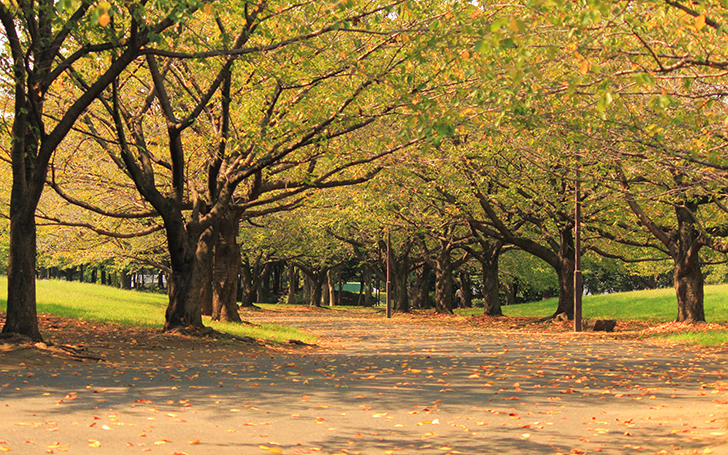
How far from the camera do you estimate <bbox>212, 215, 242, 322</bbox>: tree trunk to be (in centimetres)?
2278

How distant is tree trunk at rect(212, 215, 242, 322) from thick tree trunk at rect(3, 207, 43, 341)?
10200 mm

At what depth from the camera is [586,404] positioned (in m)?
8.69

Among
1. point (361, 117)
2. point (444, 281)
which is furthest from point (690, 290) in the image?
point (444, 281)

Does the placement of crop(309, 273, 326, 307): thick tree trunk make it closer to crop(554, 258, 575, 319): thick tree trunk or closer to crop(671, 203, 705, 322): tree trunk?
crop(554, 258, 575, 319): thick tree trunk

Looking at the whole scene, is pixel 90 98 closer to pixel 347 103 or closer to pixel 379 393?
pixel 347 103

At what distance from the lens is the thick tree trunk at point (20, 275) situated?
12.3 m

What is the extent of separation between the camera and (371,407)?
327 inches

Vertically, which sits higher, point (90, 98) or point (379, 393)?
point (90, 98)

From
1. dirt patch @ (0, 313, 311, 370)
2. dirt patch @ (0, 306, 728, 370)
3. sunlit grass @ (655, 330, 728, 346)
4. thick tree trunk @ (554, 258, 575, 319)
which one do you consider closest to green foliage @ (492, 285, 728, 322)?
thick tree trunk @ (554, 258, 575, 319)

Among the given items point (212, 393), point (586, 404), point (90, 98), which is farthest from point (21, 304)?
point (586, 404)

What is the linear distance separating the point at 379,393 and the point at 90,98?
739cm

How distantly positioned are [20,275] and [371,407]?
24.7ft

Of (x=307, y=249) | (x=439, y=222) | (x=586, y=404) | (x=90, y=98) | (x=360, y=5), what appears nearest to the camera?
(x=586, y=404)

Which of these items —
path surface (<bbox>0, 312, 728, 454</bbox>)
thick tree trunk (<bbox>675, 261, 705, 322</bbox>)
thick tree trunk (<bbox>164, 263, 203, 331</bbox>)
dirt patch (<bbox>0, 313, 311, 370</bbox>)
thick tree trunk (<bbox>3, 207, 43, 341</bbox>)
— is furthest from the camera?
thick tree trunk (<bbox>675, 261, 705, 322</bbox>)
